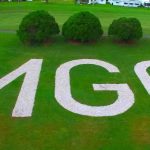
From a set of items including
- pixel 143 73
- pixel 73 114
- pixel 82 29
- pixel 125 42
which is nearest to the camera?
pixel 73 114

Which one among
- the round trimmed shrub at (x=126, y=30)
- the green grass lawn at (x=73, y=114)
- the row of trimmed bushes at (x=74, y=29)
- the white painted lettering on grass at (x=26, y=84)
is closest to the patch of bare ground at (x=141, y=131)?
the green grass lawn at (x=73, y=114)

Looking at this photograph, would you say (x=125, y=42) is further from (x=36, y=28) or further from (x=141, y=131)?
(x=141, y=131)

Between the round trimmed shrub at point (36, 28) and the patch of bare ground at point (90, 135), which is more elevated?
the round trimmed shrub at point (36, 28)

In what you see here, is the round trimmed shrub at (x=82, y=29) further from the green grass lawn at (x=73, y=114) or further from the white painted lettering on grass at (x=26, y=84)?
the white painted lettering on grass at (x=26, y=84)

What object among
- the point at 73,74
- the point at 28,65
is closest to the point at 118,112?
the point at 73,74

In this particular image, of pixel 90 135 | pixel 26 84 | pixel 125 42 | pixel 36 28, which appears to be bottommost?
pixel 26 84

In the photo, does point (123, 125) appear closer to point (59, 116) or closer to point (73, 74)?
point (59, 116)

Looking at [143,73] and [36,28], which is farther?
[36,28]

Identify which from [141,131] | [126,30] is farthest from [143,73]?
[141,131]
